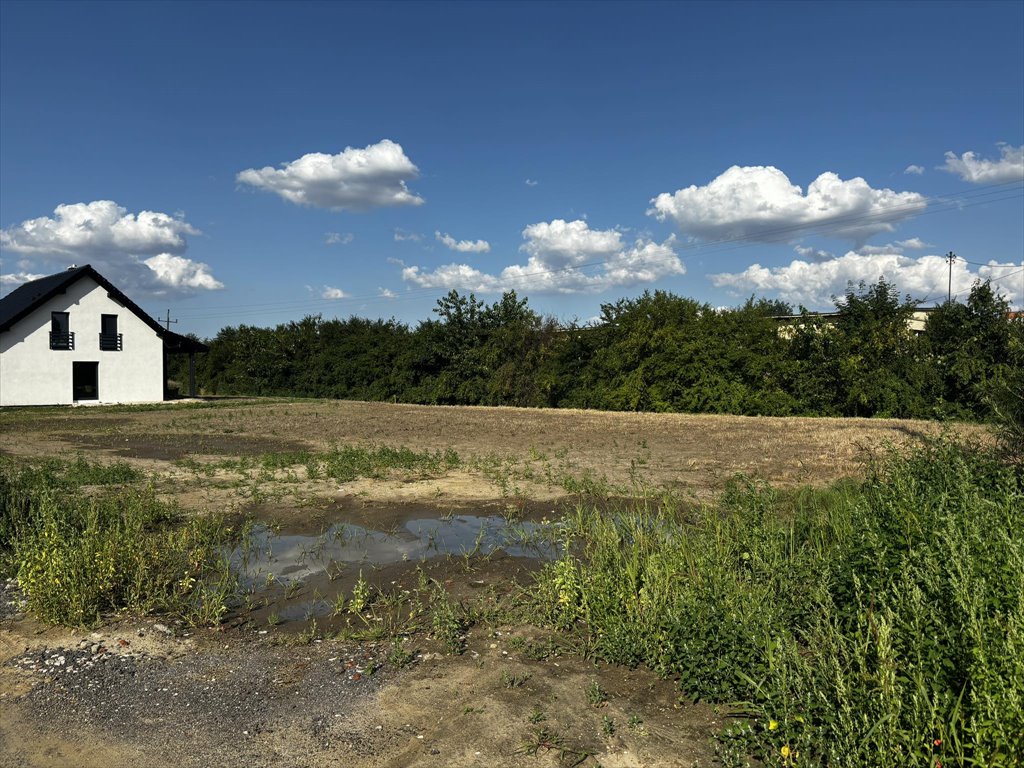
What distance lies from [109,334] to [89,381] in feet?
10.8

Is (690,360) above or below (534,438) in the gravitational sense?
above

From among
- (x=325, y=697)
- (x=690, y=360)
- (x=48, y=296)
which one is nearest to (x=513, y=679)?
(x=325, y=697)

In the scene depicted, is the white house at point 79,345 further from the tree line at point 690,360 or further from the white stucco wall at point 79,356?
the tree line at point 690,360

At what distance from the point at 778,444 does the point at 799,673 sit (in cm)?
1289

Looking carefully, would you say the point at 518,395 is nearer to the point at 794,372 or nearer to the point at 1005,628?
the point at 794,372

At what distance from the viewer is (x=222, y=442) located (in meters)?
16.1

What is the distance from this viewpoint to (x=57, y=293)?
1249 inches

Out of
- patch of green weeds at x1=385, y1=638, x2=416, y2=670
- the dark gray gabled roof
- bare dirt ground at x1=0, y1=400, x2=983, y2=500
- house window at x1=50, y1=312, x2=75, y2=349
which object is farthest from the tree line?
patch of green weeds at x1=385, y1=638, x2=416, y2=670

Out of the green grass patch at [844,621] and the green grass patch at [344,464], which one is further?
the green grass patch at [344,464]

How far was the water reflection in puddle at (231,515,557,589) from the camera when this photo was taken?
636cm

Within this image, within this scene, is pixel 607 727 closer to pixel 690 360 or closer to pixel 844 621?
pixel 844 621

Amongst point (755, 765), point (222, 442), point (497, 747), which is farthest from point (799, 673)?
point (222, 442)

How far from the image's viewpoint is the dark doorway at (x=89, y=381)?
1311 inches

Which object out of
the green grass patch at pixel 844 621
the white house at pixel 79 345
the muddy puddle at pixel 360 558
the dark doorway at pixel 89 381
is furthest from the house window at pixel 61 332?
the green grass patch at pixel 844 621
